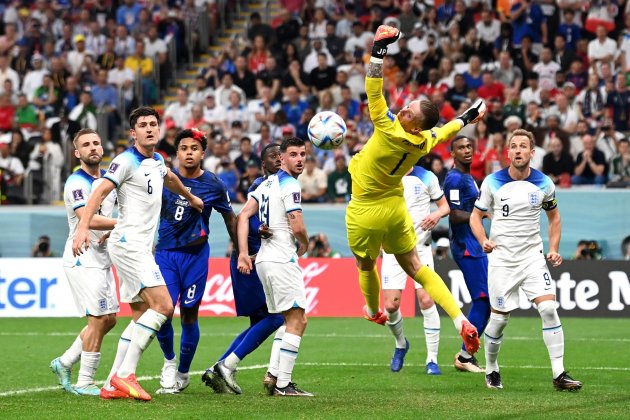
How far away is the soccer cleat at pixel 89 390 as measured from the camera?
37.4 ft

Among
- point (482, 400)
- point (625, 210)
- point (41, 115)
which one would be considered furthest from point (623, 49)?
point (482, 400)

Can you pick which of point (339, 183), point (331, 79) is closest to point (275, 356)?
point (339, 183)

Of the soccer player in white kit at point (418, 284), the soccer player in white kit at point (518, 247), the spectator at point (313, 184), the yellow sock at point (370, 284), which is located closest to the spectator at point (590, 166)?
the spectator at point (313, 184)

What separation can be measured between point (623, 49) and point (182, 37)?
11.2 m

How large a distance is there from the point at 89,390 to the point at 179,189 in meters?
2.10

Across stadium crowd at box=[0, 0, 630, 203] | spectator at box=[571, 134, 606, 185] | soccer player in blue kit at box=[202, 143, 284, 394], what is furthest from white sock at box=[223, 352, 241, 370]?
spectator at box=[571, 134, 606, 185]

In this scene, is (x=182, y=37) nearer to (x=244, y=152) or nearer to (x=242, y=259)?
(x=244, y=152)

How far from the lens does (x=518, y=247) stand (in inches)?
469

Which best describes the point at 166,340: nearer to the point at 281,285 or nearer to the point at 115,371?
the point at 115,371

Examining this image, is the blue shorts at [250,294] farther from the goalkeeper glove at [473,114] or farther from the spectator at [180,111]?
the spectator at [180,111]

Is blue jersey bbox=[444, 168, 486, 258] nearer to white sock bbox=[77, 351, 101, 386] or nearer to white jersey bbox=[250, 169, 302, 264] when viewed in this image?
white jersey bbox=[250, 169, 302, 264]

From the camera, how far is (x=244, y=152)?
80.4 ft

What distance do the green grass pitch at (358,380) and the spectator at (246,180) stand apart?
412 cm

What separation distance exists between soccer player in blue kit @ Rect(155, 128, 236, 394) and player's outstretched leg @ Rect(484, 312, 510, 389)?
2.74 meters
